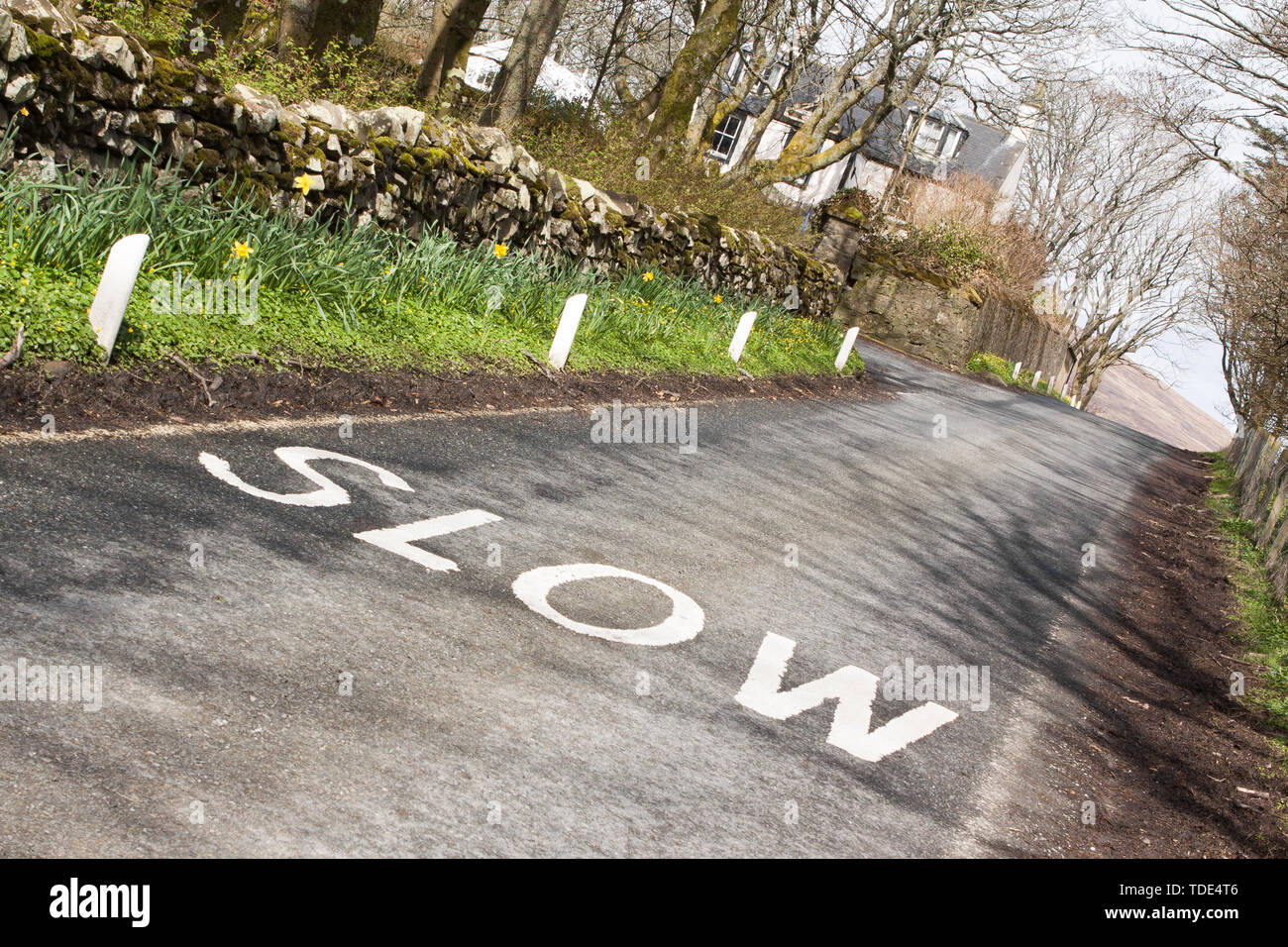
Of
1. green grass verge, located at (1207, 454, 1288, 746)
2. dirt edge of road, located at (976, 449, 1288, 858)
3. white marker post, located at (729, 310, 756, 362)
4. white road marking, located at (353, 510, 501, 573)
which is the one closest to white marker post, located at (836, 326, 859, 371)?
white marker post, located at (729, 310, 756, 362)

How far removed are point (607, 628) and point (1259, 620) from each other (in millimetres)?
6793

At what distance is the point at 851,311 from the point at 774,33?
888 centimetres

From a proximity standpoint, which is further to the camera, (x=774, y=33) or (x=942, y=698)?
(x=774, y=33)


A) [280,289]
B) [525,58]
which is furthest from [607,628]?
[525,58]

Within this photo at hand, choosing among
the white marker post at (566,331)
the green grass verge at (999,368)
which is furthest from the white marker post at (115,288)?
the green grass verge at (999,368)

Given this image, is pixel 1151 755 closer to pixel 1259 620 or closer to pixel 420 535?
pixel 420 535

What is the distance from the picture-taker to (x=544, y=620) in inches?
195

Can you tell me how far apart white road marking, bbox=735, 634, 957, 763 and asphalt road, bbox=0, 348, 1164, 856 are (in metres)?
0.02

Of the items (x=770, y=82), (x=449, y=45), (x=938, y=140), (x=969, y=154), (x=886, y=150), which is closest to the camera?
(x=449, y=45)

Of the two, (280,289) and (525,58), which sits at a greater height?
(525,58)

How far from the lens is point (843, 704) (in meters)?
5.07

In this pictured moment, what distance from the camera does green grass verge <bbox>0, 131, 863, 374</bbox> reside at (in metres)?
6.27
